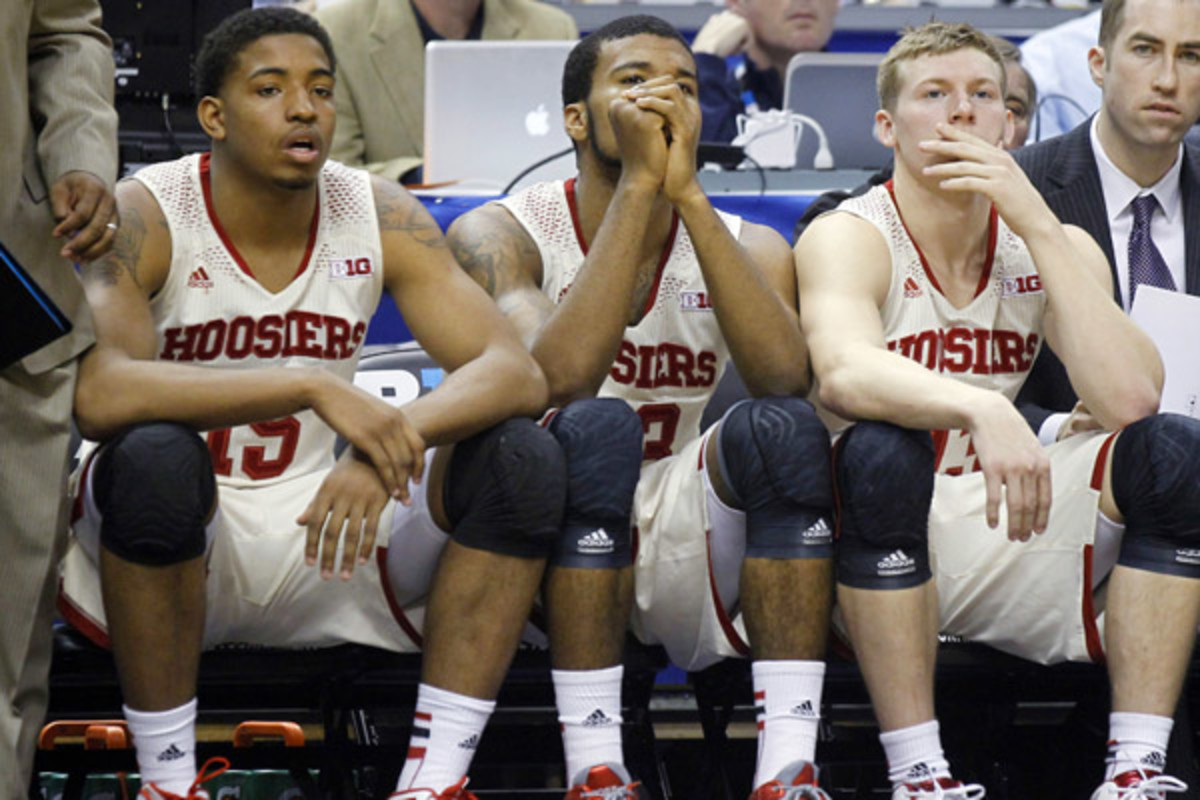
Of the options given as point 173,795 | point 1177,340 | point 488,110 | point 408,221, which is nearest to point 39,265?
point 408,221

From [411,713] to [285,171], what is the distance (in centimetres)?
106

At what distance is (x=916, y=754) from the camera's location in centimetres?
276

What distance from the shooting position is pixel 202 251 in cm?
312

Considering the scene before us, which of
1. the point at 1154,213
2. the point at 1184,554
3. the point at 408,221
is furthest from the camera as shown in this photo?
the point at 1154,213

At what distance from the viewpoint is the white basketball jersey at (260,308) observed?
10.1ft

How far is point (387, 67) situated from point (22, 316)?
2903mm

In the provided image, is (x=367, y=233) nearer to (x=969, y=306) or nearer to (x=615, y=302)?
(x=615, y=302)

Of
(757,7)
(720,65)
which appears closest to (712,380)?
(720,65)

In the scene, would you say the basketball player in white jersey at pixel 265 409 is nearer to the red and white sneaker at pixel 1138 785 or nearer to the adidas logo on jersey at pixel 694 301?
the adidas logo on jersey at pixel 694 301

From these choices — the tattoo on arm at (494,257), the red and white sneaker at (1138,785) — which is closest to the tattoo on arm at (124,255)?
the tattoo on arm at (494,257)

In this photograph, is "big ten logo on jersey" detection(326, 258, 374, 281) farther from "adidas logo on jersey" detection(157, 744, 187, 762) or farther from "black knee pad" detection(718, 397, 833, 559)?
"adidas logo on jersey" detection(157, 744, 187, 762)

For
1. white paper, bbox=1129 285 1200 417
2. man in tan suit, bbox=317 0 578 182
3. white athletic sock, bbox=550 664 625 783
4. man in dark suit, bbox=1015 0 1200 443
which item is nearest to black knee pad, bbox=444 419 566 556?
white athletic sock, bbox=550 664 625 783

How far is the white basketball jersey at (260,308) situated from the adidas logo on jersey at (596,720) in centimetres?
72

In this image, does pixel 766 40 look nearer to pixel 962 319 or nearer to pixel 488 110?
pixel 488 110
